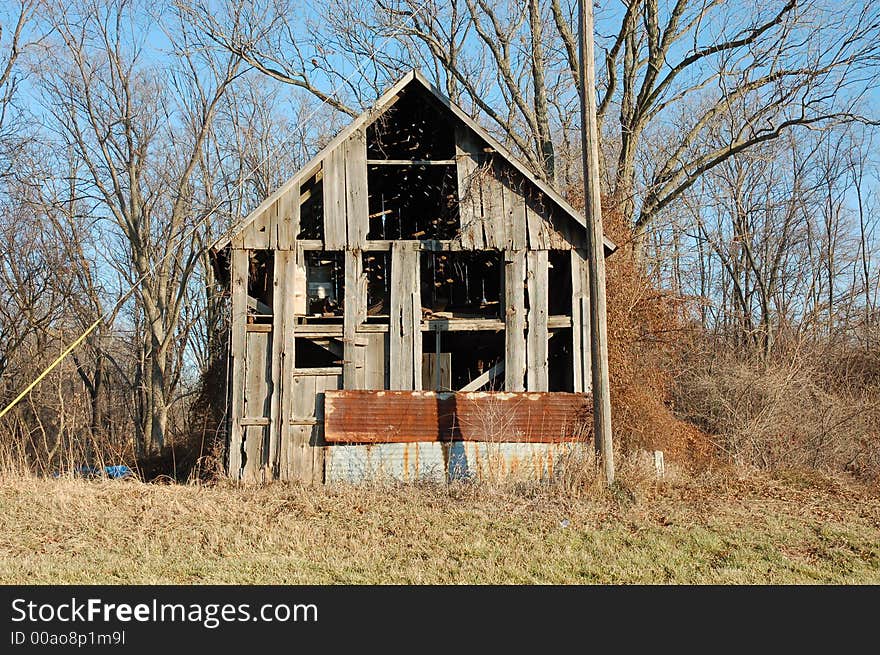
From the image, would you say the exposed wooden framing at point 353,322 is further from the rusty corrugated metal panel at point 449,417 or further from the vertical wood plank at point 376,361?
the rusty corrugated metal panel at point 449,417

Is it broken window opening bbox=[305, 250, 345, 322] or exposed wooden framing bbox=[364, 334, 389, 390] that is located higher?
broken window opening bbox=[305, 250, 345, 322]

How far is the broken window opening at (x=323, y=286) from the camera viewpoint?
584 inches

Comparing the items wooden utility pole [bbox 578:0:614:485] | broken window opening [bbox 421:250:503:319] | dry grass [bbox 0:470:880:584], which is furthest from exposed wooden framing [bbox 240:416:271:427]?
wooden utility pole [bbox 578:0:614:485]

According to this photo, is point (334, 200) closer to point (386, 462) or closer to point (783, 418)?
point (386, 462)

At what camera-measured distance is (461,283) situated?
656 inches

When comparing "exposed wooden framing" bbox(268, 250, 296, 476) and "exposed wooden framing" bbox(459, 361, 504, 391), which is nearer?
"exposed wooden framing" bbox(268, 250, 296, 476)

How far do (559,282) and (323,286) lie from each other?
450 cm

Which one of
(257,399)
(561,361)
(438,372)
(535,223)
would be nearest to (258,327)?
(257,399)

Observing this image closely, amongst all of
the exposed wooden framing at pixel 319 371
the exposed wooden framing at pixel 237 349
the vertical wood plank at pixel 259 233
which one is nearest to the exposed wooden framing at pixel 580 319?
the exposed wooden framing at pixel 319 371

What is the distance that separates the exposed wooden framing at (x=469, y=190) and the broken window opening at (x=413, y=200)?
2.71ft

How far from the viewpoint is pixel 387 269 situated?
15703 mm

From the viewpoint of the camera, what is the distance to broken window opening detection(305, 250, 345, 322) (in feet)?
48.7

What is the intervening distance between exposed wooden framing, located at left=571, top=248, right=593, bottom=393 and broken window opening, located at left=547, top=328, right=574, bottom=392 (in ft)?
0.57

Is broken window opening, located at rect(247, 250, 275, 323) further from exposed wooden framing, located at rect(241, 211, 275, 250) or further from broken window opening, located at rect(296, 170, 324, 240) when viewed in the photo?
broken window opening, located at rect(296, 170, 324, 240)
